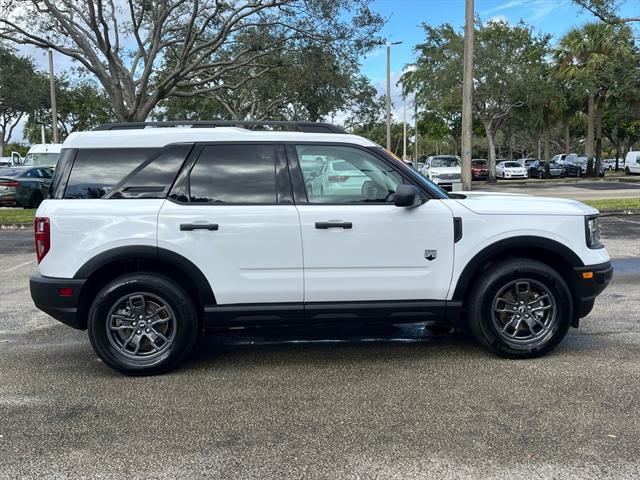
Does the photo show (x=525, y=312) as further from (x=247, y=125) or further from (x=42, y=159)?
(x=42, y=159)

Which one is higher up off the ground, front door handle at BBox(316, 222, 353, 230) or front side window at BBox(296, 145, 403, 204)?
front side window at BBox(296, 145, 403, 204)

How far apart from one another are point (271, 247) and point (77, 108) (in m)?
47.7

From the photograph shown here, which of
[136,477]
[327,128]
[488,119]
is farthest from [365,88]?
[136,477]

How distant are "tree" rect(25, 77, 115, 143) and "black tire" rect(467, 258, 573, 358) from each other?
40.8m

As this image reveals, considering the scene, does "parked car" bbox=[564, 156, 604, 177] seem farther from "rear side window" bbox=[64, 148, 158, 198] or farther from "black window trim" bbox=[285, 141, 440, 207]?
"rear side window" bbox=[64, 148, 158, 198]

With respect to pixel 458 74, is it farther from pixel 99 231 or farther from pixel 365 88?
pixel 99 231

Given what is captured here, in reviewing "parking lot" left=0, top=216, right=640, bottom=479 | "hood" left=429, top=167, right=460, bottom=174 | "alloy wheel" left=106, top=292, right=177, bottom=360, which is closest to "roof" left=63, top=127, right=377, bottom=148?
"alloy wheel" left=106, top=292, right=177, bottom=360

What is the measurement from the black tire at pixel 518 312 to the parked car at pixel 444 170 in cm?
2121

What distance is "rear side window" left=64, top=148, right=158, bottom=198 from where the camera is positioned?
Result: 456 centimetres

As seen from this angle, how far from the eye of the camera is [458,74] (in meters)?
29.8

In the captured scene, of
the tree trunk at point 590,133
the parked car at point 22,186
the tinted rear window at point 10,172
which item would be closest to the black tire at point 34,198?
the parked car at point 22,186

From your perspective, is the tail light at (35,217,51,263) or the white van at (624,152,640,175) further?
the white van at (624,152,640,175)

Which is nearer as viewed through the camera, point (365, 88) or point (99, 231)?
point (99, 231)

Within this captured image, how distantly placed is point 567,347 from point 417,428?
2.23 meters
